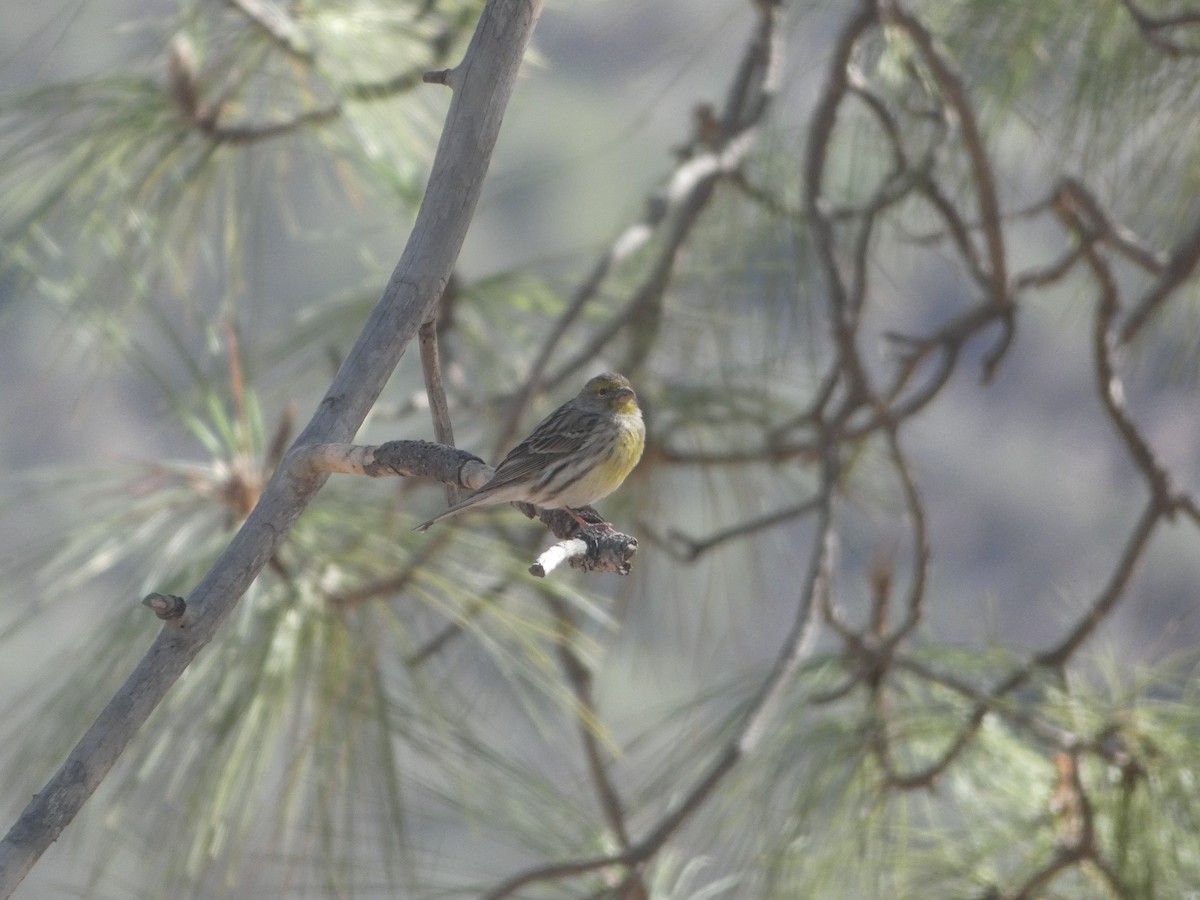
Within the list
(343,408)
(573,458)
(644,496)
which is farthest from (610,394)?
(343,408)

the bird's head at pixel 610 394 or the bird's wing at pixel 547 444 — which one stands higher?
the bird's head at pixel 610 394

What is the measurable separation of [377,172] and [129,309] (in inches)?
18.3

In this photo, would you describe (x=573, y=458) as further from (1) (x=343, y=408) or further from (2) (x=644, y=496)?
(1) (x=343, y=408)

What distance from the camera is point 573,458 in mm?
1829

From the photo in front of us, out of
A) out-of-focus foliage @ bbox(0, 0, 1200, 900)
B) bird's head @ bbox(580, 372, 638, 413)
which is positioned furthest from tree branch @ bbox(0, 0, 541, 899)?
bird's head @ bbox(580, 372, 638, 413)

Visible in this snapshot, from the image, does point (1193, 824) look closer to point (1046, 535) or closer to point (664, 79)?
point (664, 79)

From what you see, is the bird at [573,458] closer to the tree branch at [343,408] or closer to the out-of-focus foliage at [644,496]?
the out-of-focus foliage at [644,496]

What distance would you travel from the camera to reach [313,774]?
5.24 feet

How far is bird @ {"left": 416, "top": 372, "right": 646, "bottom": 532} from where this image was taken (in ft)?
5.66

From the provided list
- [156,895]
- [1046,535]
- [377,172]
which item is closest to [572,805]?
[156,895]

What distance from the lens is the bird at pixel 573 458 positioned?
1726 millimetres

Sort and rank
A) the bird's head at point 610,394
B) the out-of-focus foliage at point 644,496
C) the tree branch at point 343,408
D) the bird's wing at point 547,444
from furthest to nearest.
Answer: the bird's head at point 610,394
the bird's wing at point 547,444
the out-of-focus foliage at point 644,496
the tree branch at point 343,408

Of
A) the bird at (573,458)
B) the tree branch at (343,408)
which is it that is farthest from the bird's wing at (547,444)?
the tree branch at (343,408)

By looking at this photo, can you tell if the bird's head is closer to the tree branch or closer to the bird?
the bird
